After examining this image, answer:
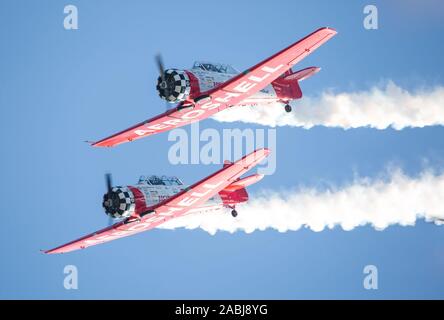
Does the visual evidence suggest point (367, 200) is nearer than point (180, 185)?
No

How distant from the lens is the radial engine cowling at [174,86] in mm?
26812

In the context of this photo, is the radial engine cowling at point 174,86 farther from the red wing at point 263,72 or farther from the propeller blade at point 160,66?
the red wing at point 263,72

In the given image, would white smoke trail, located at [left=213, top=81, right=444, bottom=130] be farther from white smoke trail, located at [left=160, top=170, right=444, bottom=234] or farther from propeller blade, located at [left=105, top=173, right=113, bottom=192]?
propeller blade, located at [left=105, top=173, right=113, bottom=192]

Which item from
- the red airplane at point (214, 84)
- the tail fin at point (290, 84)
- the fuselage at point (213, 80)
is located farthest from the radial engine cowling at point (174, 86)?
the tail fin at point (290, 84)

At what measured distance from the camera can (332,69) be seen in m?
44.6

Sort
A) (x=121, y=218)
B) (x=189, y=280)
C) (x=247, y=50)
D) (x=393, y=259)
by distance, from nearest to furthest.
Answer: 1. (x=121, y=218)
2. (x=393, y=259)
3. (x=189, y=280)
4. (x=247, y=50)

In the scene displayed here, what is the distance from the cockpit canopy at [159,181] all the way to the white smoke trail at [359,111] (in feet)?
15.9

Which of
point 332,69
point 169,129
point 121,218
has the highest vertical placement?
point 332,69

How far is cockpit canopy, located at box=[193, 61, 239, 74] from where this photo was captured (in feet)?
91.8

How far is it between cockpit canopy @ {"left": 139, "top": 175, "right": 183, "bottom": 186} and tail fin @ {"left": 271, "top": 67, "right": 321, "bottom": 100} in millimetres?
4851
